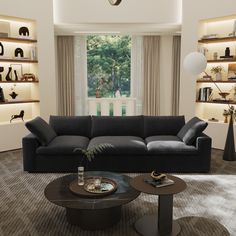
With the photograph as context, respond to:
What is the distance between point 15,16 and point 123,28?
2.33 m

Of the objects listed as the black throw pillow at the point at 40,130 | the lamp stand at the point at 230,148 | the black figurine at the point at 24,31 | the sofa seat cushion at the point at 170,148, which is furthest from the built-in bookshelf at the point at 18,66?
the lamp stand at the point at 230,148

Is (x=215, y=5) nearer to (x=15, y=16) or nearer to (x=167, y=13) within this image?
(x=167, y=13)

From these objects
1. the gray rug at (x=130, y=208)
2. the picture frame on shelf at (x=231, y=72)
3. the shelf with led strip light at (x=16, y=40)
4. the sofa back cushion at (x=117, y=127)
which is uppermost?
the shelf with led strip light at (x=16, y=40)

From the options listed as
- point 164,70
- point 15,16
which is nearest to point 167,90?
point 164,70

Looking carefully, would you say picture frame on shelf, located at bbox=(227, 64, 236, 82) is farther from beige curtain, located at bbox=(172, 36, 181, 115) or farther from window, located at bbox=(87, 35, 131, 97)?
window, located at bbox=(87, 35, 131, 97)

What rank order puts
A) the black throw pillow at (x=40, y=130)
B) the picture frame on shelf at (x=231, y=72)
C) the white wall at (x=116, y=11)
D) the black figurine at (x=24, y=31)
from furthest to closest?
the white wall at (x=116, y=11), the black figurine at (x=24, y=31), the picture frame on shelf at (x=231, y=72), the black throw pillow at (x=40, y=130)

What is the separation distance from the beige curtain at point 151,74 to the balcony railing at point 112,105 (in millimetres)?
394

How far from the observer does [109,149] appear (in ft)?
14.6

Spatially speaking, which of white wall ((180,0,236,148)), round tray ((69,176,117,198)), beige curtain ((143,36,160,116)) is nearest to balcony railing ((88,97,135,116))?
beige curtain ((143,36,160,116))

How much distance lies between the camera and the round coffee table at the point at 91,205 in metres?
2.74

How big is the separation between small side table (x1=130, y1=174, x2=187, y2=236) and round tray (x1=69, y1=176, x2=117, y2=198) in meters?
0.29

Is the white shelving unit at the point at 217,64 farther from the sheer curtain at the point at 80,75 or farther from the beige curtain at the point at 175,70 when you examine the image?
the sheer curtain at the point at 80,75

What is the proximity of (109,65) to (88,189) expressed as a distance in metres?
5.52

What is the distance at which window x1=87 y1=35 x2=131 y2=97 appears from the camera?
7.96 m
